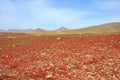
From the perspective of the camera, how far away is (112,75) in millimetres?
19672

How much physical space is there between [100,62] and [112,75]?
4472 millimetres

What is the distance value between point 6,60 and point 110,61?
14.7 m

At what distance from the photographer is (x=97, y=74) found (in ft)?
66.3

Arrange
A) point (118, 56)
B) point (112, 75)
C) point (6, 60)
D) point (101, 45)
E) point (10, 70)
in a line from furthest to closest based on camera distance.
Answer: point (101, 45)
point (6, 60)
point (118, 56)
point (10, 70)
point (112, 75)

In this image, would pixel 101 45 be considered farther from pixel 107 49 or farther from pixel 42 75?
pixel 42 75

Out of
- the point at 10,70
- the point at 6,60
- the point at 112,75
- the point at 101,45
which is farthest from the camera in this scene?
the point at 101,45

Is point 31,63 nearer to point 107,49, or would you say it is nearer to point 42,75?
point 42,75

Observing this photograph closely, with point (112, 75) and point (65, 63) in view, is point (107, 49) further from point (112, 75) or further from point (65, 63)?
point (112, 75)

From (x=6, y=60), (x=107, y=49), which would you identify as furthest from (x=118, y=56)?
(x=6, y=60)

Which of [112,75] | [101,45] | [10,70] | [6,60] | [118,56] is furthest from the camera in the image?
[101,45]

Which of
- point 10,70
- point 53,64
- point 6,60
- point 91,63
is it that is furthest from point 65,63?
point 6,60

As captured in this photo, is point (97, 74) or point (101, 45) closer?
point (97, 74)

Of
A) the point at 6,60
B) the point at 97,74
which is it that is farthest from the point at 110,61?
the point at 6,60

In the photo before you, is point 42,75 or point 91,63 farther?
point 91,63
